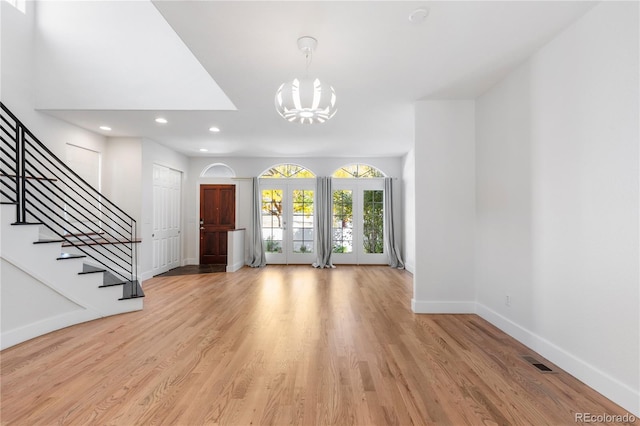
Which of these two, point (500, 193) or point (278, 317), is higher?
point (500, 193)

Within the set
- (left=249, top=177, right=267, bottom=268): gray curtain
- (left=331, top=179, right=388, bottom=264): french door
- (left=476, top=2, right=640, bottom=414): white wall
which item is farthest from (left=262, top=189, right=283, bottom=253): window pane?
(left=476, top=2, right=640, bottom=414): white wall

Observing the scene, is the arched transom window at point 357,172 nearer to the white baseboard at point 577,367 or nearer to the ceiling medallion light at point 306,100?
the white baseboard at point 577,367

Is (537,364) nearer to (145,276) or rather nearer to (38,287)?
(38,287)

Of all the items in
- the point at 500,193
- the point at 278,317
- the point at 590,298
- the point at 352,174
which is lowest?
the point at 278,317

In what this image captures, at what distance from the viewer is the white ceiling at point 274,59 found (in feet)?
7.28

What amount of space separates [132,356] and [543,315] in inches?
142

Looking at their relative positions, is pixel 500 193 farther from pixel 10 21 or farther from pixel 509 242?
pixel 10 21

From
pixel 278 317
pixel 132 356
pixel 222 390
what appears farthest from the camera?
pixel 278 317

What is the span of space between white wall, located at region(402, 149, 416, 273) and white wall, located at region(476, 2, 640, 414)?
317 centimetres

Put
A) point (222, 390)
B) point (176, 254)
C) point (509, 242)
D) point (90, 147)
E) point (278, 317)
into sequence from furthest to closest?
point (176, 254) < point (90, 147) < point (278, 317) < point (509, 242) < point (222, 390)

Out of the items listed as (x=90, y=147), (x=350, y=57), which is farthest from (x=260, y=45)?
(x=90, y=147)

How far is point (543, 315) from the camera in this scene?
2.63 m

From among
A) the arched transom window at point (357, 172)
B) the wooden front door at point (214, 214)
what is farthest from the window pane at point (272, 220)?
the arched transom window at point (357, 172)

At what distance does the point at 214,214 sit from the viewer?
25.0 ft
